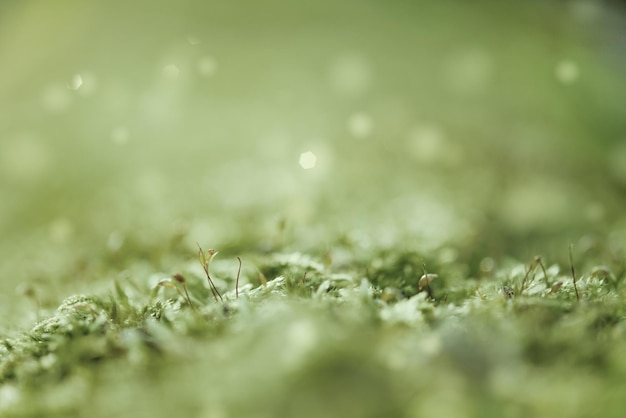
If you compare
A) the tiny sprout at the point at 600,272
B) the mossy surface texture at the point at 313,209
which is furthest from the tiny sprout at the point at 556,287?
the tiny sprout at the point at 600,272

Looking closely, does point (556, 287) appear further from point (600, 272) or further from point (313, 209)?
point (313, 209)

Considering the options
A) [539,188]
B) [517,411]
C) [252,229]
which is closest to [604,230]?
[539,188]

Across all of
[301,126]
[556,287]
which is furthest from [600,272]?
[301,126]

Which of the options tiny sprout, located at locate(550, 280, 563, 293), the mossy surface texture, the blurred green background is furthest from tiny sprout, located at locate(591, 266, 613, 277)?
the blurred green background

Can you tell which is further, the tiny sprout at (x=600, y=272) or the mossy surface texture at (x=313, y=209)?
the tiny sprout at (x=600, y=272)

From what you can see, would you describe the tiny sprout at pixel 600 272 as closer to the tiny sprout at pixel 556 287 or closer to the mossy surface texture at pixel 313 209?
the mossy surface texture at pixel 313 209
